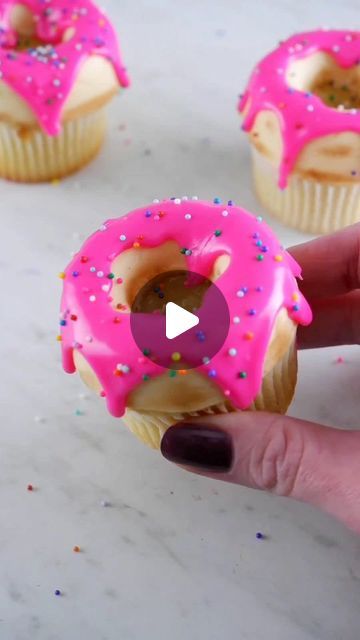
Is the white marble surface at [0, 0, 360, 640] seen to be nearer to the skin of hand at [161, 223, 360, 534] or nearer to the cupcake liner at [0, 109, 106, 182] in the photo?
the cupcake liner at [0, 109, 106, 182]

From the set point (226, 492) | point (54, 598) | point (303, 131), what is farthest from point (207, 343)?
point (303, 131)

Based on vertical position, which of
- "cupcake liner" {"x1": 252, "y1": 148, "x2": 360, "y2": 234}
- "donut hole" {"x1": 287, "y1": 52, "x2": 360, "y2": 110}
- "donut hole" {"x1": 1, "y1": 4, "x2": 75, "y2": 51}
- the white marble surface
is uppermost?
"donut hole" {"x1": 1, "y1": 4, "x2": 75, "y2": 51}

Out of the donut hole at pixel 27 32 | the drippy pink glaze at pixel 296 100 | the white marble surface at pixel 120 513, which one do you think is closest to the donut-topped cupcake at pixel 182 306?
the white marble surface at pixel 120 513

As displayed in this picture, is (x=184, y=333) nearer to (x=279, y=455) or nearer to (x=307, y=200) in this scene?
(x=279, y=455)

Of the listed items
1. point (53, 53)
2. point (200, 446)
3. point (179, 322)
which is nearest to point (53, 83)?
point (53, 53)

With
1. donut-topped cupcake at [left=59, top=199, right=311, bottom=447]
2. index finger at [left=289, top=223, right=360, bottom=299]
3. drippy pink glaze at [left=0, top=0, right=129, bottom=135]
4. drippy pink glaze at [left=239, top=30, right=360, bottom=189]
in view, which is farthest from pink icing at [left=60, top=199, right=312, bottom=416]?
drippy pink glaze at [left=0, top=0, right=129, bottom=135]

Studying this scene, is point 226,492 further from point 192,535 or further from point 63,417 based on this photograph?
point 63,417
